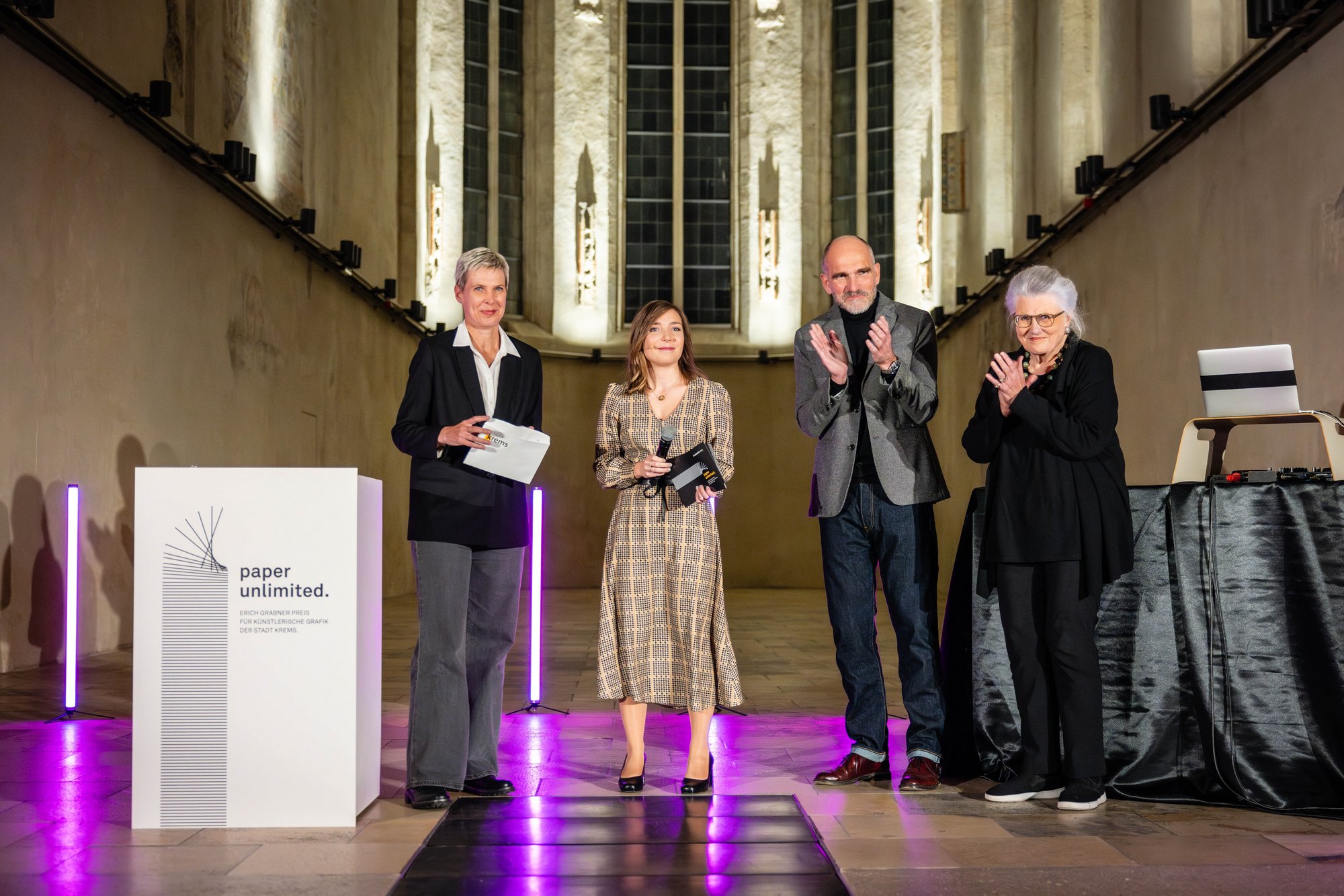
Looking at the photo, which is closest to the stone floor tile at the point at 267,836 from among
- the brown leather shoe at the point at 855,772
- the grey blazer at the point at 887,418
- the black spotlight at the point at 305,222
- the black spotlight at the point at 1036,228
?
the brown leather shoe at the point at 855,772

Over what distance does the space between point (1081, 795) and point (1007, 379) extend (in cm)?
132

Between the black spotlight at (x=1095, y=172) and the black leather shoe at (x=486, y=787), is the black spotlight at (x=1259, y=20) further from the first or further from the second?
the black leather shoe at (x=486, y=787)

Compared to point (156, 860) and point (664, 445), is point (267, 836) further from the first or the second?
point (664, 445)

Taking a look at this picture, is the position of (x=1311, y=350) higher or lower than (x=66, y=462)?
higher

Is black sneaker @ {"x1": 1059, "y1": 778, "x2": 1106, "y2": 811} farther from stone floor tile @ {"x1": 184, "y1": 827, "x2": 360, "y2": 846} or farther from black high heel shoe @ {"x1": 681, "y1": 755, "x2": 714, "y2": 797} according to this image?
stone floor tile @ {"x1": 184, "y1": 827, "x2": 360, "y2": 846}

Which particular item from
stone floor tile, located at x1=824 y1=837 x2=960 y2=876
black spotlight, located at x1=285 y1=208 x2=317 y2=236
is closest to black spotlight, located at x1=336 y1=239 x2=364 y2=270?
black spotlight, located at x1=285 y1=208 x2=317 y2=236

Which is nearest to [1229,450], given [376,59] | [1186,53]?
[1186,53]

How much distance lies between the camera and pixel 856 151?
20.3 metres

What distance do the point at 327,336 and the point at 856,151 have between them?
9.77 meters

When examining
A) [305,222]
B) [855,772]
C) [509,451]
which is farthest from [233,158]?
[855,772]

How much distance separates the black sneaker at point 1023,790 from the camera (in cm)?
404

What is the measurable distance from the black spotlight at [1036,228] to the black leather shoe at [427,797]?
33.9ft

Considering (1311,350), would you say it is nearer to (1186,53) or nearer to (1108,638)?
(1186,53)

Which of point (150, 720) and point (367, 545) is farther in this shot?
point (367, 545)
